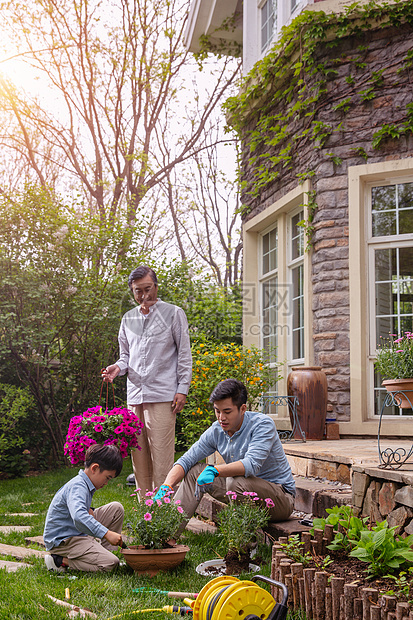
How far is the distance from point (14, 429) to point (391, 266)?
468 centimetres

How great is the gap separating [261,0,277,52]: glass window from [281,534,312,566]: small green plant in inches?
248

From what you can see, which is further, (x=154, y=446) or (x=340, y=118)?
(x=340, y=118)

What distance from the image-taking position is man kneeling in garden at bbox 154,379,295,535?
3.05 meters

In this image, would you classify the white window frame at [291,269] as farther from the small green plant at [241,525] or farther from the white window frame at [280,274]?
the small green plant at [241,525]

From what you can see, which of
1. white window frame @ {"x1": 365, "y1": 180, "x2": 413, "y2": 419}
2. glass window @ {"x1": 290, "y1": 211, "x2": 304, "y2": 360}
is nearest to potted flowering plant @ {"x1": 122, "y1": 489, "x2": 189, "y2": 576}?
white window frame @ {"x1": 365, "y1": 180, "x2": 413, "y2": 419}

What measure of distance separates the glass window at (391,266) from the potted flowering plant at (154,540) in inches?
122

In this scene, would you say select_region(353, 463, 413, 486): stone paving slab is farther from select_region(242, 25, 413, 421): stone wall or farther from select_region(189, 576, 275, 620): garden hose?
select_region(242, 25, 413, 421): stone wall

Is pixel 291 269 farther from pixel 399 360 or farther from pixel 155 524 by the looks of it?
pixel 155 524

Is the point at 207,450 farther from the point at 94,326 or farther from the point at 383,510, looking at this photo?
the point at 94,326

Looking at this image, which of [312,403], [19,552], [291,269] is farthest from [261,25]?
[19,552]

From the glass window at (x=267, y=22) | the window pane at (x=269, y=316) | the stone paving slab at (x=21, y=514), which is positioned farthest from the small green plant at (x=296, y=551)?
the glass window at (x=267, y=22)

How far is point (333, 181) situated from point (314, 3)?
1833 millimetres

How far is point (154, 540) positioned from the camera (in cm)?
279

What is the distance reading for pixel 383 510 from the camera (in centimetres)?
261
